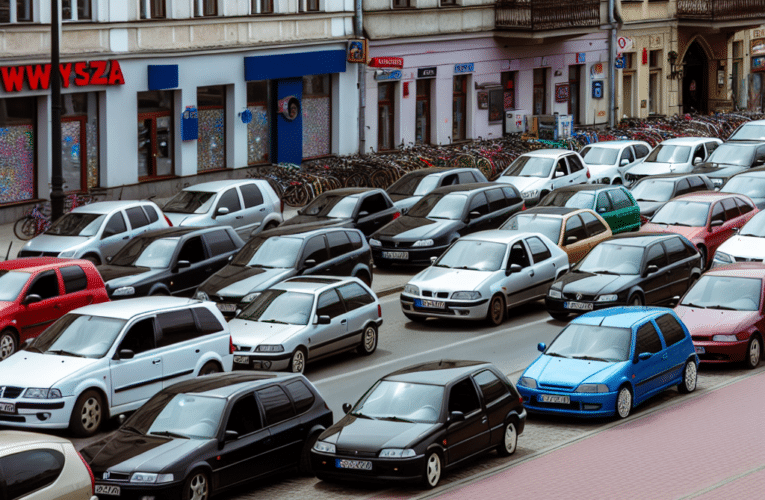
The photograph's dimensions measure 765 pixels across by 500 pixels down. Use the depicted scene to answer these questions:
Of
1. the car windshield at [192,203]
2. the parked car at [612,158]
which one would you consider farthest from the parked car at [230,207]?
the parked car at [612,158]

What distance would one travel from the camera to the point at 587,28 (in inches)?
1918

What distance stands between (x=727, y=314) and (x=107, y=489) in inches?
435

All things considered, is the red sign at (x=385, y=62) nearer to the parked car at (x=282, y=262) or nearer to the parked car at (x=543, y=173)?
the parked car at (x=543, y=173)

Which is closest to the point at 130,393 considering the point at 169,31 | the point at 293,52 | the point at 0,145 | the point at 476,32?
the point at 0,145

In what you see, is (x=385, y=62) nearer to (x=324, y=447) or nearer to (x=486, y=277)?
(x=486, y=277)

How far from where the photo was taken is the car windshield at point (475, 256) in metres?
23.6

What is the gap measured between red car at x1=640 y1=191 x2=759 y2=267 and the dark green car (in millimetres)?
1157

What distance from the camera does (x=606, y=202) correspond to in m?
29.4

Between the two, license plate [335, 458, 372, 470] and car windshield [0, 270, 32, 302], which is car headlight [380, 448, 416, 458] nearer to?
license plate [335, 458, 372, 470]

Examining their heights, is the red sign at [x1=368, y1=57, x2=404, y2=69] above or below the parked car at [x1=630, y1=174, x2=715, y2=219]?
above

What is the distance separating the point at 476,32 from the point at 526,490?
32813mm

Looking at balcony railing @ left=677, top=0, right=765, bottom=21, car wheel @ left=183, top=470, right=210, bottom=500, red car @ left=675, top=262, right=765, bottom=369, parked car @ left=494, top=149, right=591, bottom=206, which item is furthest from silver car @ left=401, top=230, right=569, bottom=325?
balcony railing @ left=677, top=0, right=765, bottom=21

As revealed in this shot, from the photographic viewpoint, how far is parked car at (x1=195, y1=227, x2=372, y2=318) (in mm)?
22484

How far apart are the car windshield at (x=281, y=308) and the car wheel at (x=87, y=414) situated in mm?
3823
